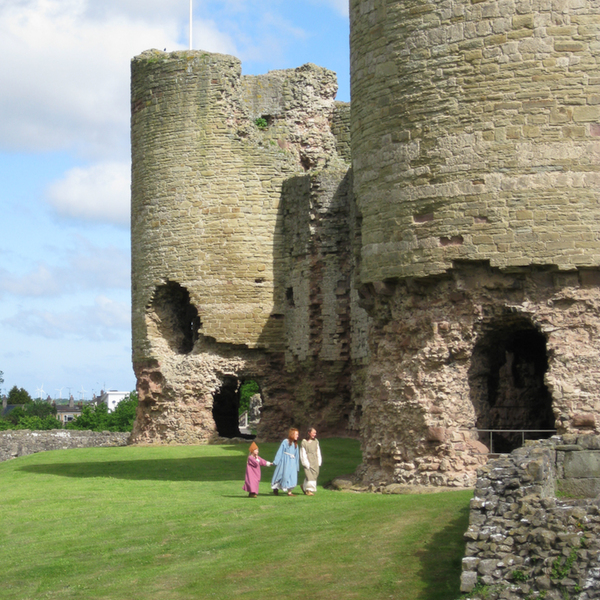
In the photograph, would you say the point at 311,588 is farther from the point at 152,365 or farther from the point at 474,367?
the point at 152,365

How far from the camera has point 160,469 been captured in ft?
63.8

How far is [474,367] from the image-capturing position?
48.8ft

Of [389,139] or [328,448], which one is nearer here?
[389,139]

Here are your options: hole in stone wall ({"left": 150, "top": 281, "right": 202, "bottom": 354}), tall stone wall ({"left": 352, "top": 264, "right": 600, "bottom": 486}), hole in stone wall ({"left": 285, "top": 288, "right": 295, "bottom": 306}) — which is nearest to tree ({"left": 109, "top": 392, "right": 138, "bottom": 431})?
hole in stone wall ({"left": 150, "top": 281, "right": 202, "bottom": 354})

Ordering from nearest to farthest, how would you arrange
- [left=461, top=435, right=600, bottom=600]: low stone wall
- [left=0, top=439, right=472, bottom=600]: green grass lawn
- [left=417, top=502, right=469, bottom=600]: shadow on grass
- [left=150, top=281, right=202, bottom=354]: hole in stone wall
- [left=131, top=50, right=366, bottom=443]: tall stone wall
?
[left=461, top=435, right=600, bottom=600]: low stone wall < [left=417, top=502, right=469, bottom=600]: shadow on grass < [left=0, top=439, right=472, bottom=600]: green grass lawn < [left=131, top=50, right=366, bottom=443]: tall stone wall < [left=150, top=281, right=202, bottom=354]: hole in stone wall

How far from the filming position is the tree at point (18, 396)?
308 feet

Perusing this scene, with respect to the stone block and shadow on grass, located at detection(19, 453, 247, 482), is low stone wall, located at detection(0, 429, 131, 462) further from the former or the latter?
the stone block

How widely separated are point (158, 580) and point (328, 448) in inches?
460

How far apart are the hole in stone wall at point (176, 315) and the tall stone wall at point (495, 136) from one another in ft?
42.0

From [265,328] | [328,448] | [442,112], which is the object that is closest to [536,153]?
[442,112]

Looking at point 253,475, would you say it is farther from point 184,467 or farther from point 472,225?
point 184,467

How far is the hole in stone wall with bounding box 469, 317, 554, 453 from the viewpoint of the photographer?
14938mm

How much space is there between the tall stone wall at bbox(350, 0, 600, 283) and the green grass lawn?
3424 mm

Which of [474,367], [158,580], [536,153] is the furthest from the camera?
[474,367]
